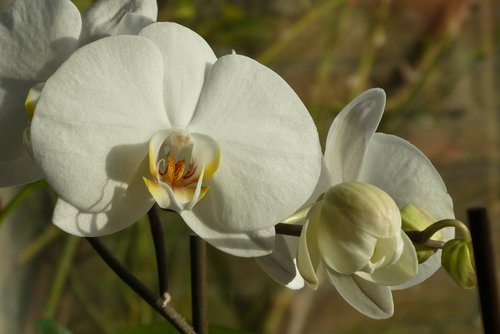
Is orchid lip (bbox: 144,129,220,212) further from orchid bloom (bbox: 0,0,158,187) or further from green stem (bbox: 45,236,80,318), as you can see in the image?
green stem (bbox: 45,236,80,318)

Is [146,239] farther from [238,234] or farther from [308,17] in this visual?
[238,234]

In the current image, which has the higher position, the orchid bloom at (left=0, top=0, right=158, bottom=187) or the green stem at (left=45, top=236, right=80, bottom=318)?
the orchid bloom at (left=0, top=0, right=158, bottom=187)

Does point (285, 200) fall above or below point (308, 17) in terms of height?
above

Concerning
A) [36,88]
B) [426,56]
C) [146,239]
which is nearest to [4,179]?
[36,88]

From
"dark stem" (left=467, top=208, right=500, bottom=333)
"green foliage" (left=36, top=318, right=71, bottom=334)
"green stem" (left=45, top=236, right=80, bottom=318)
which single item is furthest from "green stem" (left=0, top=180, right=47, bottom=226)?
"green stem" (left=45, top=236, right=80, bottom=318)

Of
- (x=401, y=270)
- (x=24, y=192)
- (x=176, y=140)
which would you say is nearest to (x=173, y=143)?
(x=176, y=140)

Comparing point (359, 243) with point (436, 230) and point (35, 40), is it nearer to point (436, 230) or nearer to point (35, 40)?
point (436, 230)
